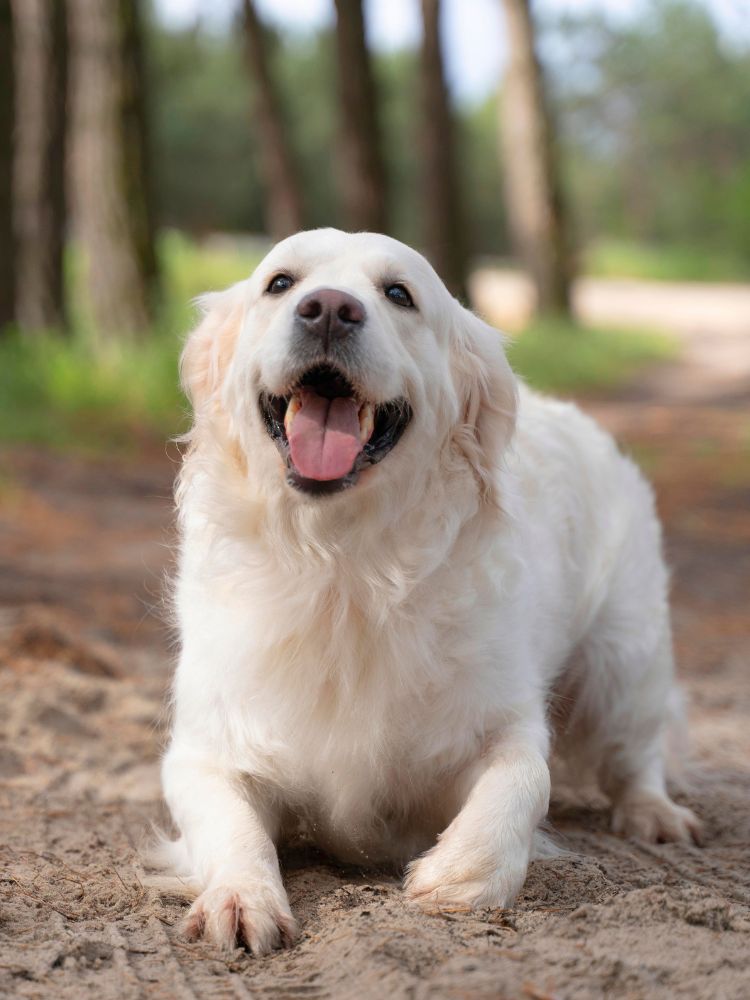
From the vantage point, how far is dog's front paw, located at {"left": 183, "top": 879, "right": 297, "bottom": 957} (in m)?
2.69

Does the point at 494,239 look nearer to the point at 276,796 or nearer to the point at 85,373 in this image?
the point at 85,373

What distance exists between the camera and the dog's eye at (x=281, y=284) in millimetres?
3391

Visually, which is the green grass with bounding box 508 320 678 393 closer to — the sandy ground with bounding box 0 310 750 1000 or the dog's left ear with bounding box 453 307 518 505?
the sandy ground with bounding box 0 310 750 1000

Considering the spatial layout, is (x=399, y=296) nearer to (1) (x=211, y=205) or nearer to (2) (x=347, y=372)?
(2) (x=347, y=372)

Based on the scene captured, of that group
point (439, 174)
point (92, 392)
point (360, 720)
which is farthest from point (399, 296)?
point (439, 174)

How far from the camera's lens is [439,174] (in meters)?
17.2

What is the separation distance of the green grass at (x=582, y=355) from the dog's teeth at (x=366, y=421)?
11.6m

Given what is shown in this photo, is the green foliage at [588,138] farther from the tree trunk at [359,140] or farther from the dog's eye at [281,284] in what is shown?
the dog's eye at [281,284]

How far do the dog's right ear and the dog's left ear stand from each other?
621 mm

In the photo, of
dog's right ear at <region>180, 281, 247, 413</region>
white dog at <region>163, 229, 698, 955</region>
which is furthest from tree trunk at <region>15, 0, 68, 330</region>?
white dog at <region>163, 229, 698, 955</region>

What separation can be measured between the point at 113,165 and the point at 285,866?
9705 mm

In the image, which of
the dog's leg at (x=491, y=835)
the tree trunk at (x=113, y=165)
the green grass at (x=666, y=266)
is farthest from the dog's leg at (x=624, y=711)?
the green grass at (x=666, y=266)

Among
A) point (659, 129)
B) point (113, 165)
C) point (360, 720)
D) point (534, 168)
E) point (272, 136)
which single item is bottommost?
point (360, 720)

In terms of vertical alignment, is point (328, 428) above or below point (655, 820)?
above
